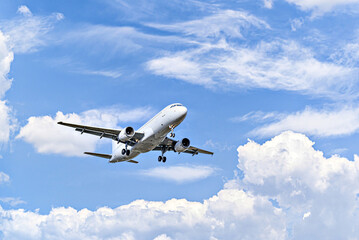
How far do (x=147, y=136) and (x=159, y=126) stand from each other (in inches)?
107

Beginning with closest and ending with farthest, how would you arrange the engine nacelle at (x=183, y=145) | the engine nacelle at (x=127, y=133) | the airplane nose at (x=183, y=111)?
the airplane nose at (x=183, y=111)
the engine nacelle at (x=127, y=133)
the engine nacelle at (x=183, y=145)

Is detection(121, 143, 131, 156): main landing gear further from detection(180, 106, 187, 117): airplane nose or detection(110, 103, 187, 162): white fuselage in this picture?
detection(180, 106, 187, 117): airplane nose

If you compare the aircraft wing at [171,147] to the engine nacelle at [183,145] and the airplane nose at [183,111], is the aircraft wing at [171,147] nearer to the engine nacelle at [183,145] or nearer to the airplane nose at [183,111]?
the engine nacelle at [183,145]

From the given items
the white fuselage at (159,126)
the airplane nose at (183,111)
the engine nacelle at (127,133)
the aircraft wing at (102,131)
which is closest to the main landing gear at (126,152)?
the white fuselage at (159,126)

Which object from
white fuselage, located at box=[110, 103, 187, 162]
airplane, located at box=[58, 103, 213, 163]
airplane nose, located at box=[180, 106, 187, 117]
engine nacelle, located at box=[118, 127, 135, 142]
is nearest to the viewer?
airplane nose, located at box=[180, 106, 187, 117]

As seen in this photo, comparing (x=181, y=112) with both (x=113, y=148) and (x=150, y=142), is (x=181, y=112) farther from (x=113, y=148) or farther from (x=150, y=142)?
(x=113, y=148)

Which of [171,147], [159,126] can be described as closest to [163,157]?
[171,147]

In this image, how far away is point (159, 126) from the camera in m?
59.9

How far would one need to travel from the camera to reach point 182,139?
6888 cm

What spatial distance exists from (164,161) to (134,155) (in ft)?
16.1

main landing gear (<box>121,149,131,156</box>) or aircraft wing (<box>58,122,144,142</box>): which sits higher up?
aircraft wing (<box>58,122,144,142</box>)

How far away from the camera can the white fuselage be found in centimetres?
5834

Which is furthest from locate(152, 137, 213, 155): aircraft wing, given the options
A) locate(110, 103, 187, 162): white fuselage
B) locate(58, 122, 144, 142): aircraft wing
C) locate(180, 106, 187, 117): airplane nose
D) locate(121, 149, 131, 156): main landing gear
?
locate(180, 106, 187, 117): airplane nose

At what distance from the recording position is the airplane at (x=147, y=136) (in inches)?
2323
